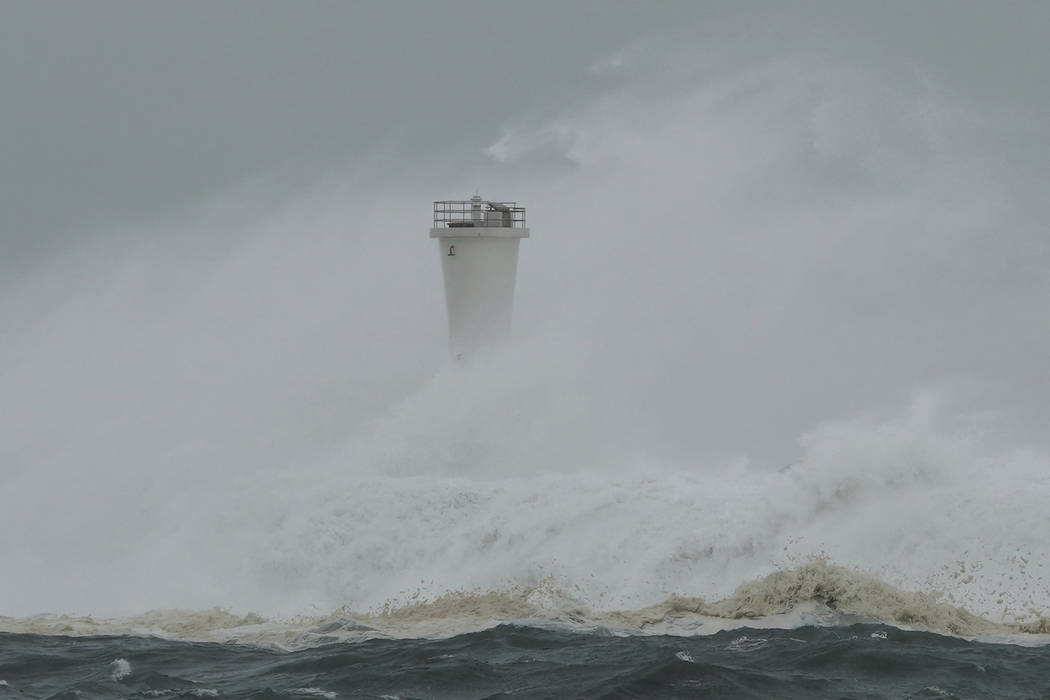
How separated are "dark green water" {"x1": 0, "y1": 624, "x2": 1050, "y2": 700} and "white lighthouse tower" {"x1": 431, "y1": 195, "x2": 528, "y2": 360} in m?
12.6

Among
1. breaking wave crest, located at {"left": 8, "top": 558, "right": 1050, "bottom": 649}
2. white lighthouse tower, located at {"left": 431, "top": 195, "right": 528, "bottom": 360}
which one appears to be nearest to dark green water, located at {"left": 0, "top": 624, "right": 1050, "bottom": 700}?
breaking wave crest, located at {"left": 8, "top": 558, "right": 1050, "bottom": 649}

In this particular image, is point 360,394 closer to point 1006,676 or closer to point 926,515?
point 926,515

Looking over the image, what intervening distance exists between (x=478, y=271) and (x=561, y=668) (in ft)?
49.2

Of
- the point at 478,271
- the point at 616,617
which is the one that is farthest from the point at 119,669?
the point at 478,271

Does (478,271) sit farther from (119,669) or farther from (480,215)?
(119,669)

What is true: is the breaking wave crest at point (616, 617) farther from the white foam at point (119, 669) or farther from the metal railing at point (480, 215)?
the metal railing at point (480, 215)

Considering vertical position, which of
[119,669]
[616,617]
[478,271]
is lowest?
[119,669]

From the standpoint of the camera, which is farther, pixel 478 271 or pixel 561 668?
pixel 478 271

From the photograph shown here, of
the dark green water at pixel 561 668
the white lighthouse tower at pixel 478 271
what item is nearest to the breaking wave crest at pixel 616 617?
the dark green water at pixel 561 668

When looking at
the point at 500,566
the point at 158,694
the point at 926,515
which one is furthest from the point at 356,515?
the point at 926,515

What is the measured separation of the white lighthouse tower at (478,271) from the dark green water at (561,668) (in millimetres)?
12607

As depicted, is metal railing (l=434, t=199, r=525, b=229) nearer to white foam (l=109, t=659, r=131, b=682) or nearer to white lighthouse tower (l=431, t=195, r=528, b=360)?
white lighthouse tower (l=431, t=195, r=528, b=360)

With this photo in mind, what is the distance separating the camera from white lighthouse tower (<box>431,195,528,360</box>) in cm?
3134

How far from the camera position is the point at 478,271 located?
31.4 metres
